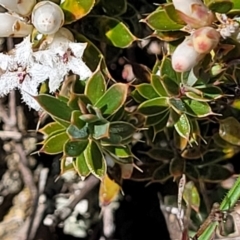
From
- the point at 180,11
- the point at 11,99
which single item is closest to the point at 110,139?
the point at 180,11

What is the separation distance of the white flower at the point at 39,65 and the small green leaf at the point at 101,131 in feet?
0.45

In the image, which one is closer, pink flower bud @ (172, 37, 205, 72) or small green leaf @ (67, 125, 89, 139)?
pink flower bud @ (172, 37, 205, 72)

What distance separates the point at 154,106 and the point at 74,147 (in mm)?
253

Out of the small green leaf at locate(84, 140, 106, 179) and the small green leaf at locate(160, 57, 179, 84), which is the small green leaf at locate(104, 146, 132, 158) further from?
the small green leaf at locate(160, 57, 179, 84)

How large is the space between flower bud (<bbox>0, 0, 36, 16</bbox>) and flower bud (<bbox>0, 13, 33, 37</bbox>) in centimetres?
3

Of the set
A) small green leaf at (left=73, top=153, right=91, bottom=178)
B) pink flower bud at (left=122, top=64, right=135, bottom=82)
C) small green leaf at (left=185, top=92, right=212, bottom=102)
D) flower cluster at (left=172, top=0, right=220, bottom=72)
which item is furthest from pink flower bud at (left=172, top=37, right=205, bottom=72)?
pink flower bud at (left=122, top=64, right=135, bottom=82)

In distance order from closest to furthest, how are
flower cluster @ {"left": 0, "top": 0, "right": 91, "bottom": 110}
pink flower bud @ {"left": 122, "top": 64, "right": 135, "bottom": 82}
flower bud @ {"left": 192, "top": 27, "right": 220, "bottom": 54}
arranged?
1. flower bud @ {"left": 192, "top": 27, "right": 220, "bottom": 54}
2. flower cluster @ {"left": 0, "top": 0, "right": 91, "bottom": 110}
3. pink flower bud @ {"left": 122, "top": 64, "right": 135, "bottom": 82}

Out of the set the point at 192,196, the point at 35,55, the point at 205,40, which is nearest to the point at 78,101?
the point at 35,55

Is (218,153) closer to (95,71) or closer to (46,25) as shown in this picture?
(95,71)

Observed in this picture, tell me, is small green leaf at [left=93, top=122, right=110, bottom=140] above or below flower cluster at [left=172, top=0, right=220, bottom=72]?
below

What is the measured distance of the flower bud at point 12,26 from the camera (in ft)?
5.41

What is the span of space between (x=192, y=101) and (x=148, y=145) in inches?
15.3

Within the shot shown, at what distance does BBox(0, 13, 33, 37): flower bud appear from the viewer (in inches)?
65.0

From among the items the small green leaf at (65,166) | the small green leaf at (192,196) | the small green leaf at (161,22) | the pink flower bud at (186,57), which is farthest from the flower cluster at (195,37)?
the small green leaf at (192,196)
